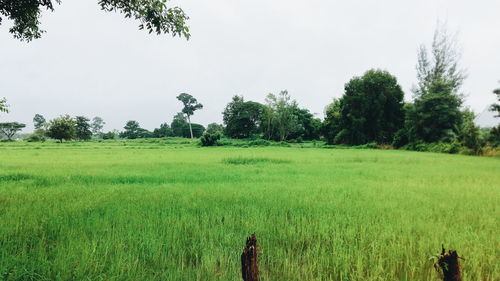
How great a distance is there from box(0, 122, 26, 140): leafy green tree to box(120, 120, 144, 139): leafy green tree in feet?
88.6

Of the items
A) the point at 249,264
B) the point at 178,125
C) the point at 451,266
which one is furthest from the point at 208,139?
the point at 178,125

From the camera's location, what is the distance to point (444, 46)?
1243 inches

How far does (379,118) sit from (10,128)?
9508 cm

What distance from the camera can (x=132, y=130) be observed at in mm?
87062

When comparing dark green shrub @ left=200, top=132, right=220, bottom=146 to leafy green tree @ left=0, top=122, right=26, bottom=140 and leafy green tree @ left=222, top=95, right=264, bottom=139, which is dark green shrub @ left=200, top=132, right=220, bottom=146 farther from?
leafy green tree @ left=0, top=122, right=26, bottom=140

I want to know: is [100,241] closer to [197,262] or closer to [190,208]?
[197,262]

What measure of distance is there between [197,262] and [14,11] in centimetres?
478

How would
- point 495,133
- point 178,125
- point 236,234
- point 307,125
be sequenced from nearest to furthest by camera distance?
point 236,234
point 495,133
point 307,125
point 178,125

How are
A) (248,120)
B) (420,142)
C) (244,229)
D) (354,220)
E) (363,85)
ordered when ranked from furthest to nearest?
(248,120) < (363,85) < (420,142) < (354,220) < (244,229)

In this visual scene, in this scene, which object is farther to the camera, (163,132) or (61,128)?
(163,132)

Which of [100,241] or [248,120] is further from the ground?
[248,120]

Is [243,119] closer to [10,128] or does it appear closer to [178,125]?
[178,125]

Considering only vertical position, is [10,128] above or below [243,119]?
below

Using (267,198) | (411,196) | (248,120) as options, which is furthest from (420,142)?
(248,120)
